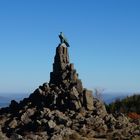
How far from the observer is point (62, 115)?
6172 centimetres

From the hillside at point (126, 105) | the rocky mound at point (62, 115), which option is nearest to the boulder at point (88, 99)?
the rocky mound at point (62, 115)

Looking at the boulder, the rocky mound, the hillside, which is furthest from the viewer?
the hillside

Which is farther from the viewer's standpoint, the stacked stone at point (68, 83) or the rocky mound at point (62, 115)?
the stacked stone at point (68, 83)

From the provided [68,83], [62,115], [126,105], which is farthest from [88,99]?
[126,105]

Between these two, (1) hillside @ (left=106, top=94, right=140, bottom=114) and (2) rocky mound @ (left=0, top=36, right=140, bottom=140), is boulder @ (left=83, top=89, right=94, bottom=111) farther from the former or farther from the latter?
(1) hillside @ (left=106, top=94, right=140, bottom=114)

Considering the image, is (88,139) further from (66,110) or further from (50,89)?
(50,89)

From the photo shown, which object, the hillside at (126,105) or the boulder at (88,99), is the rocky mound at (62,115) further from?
the hillside at (126,105)

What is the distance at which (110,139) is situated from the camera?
57.0 meters

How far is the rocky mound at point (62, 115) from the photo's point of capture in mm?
57781

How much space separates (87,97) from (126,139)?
30.0ft

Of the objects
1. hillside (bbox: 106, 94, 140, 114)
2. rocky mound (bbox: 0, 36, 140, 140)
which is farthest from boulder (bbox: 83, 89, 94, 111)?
hillside (bbox: 106, 94, 140, 114)

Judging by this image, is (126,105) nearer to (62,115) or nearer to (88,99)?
(88,99)

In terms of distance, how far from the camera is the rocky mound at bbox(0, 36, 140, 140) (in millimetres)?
57781

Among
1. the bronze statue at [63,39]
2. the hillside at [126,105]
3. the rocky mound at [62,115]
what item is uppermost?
the bronze statue at [63,39]
